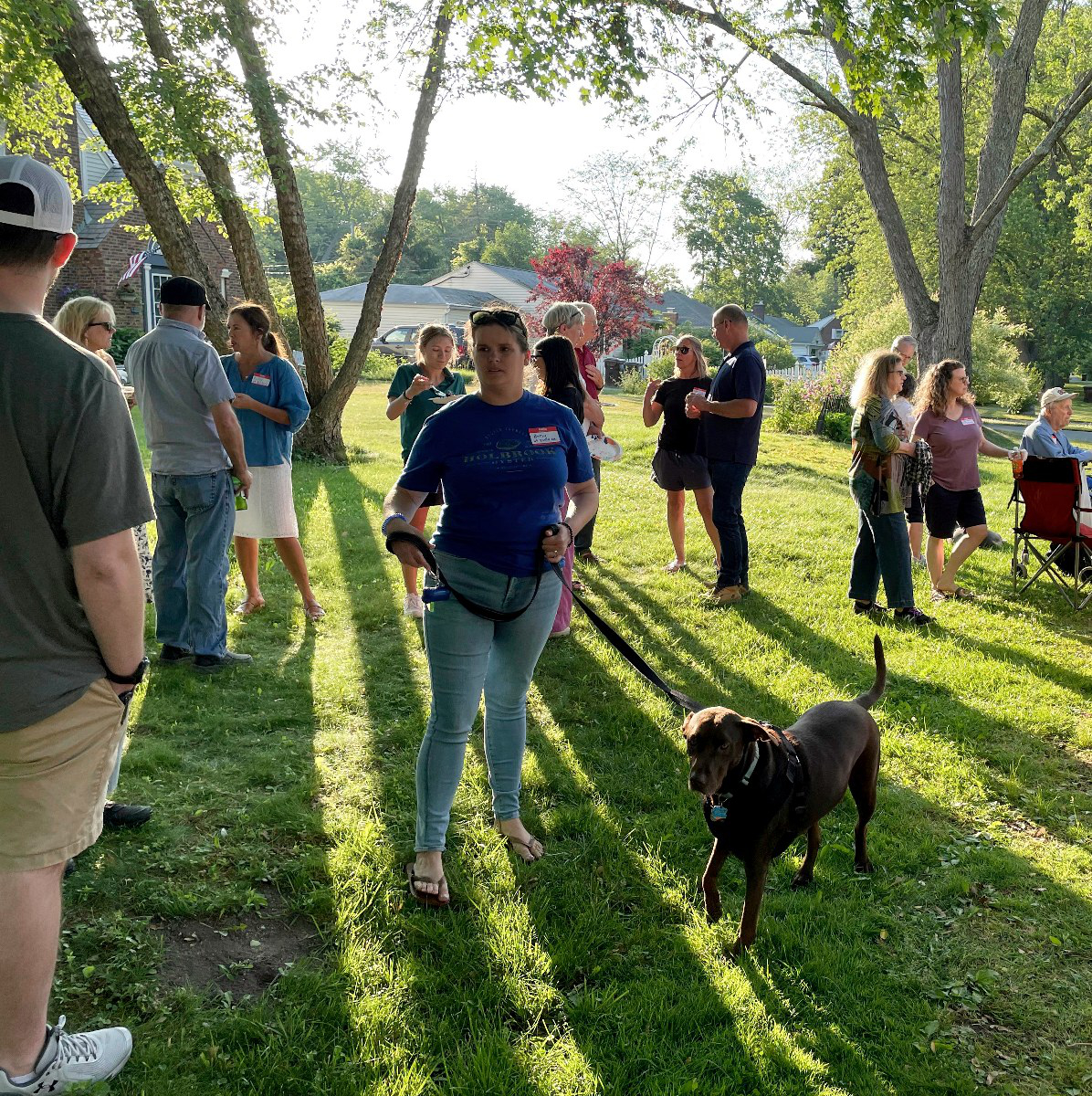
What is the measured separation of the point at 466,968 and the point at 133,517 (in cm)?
183

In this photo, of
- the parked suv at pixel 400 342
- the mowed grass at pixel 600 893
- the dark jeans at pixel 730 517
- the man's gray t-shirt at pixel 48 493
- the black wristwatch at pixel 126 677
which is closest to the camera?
the man's gray t-shirt at pixel 48 493

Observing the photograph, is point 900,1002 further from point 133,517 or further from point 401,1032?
point 133,517

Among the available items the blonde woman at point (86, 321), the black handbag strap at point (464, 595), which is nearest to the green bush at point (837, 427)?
the blonde woman at point (86, 321)

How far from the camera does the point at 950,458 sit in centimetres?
718

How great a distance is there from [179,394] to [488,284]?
51.5 m

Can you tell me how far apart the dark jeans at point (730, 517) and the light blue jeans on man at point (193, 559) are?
358 cm

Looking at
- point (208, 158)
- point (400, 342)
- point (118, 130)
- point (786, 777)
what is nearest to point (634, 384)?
point (208, 158)

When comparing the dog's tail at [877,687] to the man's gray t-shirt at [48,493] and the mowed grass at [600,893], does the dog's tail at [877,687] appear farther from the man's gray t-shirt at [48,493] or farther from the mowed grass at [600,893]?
the man's gray t-shirt at [48,493]

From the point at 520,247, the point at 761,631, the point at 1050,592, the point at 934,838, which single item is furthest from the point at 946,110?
the point at 520,247

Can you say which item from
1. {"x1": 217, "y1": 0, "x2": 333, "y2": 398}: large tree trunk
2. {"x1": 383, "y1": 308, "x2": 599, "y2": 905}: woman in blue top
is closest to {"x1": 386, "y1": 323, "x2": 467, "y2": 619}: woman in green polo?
{"x1": 383, "y1": 308, "x2": 599, "y2": 905}: woman in blue top

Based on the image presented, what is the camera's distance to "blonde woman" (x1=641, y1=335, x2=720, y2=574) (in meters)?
7.35

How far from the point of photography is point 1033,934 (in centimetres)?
324

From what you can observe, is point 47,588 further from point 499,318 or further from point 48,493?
point 499,318

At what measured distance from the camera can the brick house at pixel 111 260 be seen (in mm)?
25125
